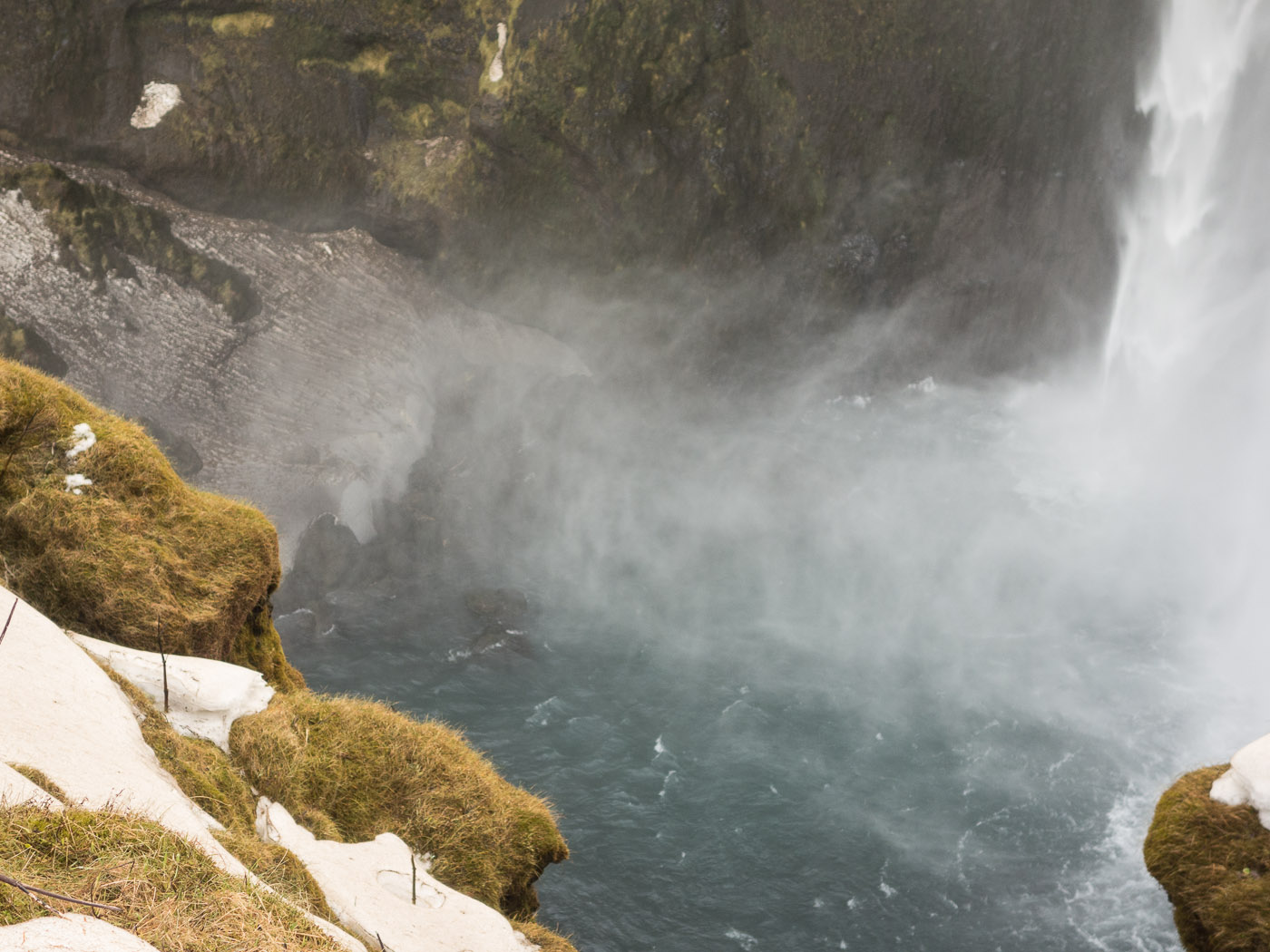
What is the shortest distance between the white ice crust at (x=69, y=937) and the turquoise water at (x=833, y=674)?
2384 cm

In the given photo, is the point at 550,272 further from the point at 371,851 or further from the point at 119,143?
the point at 371,851

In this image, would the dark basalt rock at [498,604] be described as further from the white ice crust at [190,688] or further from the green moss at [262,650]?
the white ice crust at [190,688]

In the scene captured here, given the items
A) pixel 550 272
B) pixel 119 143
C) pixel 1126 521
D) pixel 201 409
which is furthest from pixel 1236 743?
pixel 119 143

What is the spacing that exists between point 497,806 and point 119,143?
45465 millimetres

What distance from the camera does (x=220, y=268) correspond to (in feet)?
165

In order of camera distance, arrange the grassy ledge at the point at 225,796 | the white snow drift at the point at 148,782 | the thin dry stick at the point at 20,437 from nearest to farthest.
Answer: the white snow drift at the point at 148,782 → the grassy ledge at the point at 225,796 → the thin dry stick at the point at 20,437

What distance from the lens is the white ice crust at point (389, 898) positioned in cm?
1191

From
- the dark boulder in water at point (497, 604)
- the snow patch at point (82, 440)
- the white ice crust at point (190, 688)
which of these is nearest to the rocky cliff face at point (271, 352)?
the dark boulder in water at point (497, 604)

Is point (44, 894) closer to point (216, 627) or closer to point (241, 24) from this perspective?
point (216, 627)

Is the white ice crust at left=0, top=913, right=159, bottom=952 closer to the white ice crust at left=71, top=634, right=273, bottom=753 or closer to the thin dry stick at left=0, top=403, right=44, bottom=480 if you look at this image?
the white ice crust at left=71, top=634, right=273, bottom=753

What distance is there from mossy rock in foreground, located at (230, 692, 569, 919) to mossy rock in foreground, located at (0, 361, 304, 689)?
2.18 meters

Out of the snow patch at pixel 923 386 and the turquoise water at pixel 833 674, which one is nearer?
the turquoise water at pixel 833 674

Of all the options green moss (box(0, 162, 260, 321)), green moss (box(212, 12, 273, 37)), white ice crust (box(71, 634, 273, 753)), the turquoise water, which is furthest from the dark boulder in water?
white ice crust (box(71, 634, 273, 753))

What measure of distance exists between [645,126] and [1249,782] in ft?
151
